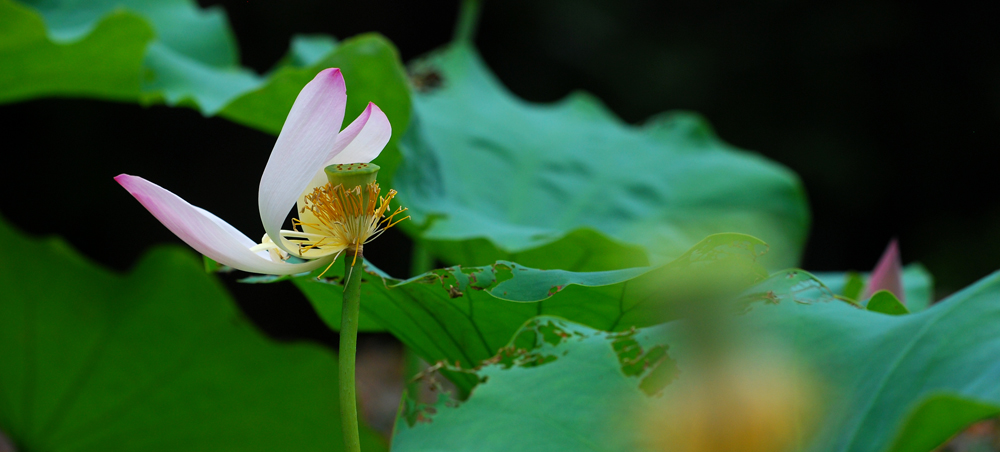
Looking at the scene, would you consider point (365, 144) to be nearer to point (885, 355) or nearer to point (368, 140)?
point (368, 140)

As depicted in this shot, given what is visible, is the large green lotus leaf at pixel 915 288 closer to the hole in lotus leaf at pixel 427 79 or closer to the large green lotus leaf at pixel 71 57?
the hole in lotus leaf at pixel 427 79

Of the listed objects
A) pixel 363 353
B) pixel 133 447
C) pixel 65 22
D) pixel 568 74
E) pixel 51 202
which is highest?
pixel 65 22

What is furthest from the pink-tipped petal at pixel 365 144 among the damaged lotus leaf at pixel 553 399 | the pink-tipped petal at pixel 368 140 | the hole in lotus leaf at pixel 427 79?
the hole in lotus leaf at pixel 427 79

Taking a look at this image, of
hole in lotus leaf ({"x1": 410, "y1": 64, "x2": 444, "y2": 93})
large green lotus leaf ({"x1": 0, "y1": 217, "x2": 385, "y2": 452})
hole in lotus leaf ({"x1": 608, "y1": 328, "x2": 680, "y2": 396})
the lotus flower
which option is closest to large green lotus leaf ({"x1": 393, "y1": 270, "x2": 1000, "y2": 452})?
hole in lotus leaf ({"x1": 608, "y1": 328, "x2": 680, "y2": 396})

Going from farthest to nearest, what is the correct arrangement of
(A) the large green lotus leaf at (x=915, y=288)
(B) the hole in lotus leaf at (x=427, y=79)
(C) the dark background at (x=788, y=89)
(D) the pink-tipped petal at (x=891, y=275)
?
(C) the dark background at (x=788, y=89), (B) the hole in lotus leaf at (x=427, y=79), (A) the large green lotus leaf at (x=915, y=288), (D) the pink-tipped petal at (x=891, y=275)

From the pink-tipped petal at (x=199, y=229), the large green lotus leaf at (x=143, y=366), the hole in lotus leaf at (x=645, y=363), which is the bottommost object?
the large green lotus leaf at (x=143, y=366)

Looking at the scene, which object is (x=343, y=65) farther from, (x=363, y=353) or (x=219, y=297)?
(x=363, y=353)

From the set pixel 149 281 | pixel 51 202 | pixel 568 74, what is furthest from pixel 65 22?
pixel 568 74

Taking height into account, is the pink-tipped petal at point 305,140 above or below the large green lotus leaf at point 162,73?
above
